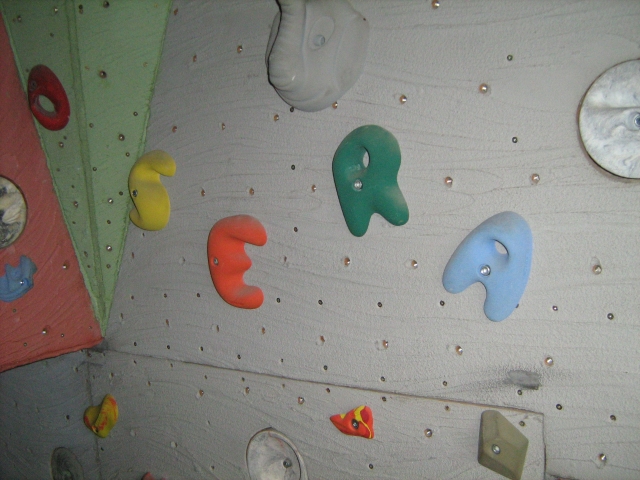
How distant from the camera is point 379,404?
958 millimetres

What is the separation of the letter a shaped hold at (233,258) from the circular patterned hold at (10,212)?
461 mm

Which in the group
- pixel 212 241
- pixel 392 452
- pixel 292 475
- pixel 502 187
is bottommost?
pixel 292 475

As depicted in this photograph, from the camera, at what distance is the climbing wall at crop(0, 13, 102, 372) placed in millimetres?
1169

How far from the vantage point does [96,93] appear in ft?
3.79

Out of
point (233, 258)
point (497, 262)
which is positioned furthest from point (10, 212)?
point (497, 262)

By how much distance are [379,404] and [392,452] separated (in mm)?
94

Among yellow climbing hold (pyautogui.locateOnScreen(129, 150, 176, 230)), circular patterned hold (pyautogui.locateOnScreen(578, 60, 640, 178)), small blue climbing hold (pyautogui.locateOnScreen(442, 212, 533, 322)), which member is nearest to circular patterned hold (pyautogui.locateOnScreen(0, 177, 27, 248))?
yellow climbing hold (pyautogui.locateOnScreen(129, 150, 176, 230))

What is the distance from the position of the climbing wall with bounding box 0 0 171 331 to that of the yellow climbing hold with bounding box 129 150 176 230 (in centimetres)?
7

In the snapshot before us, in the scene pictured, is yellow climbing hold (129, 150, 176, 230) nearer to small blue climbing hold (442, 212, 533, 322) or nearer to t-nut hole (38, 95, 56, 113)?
t-nut hole (38, 95, 56, 113)

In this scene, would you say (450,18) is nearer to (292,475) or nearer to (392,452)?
(392,452)

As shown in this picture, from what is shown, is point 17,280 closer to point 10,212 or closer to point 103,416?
point 10,212

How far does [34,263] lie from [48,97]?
1.24ft

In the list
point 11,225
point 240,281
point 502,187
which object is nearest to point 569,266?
point 502,187

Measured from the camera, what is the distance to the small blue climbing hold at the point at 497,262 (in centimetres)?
78
